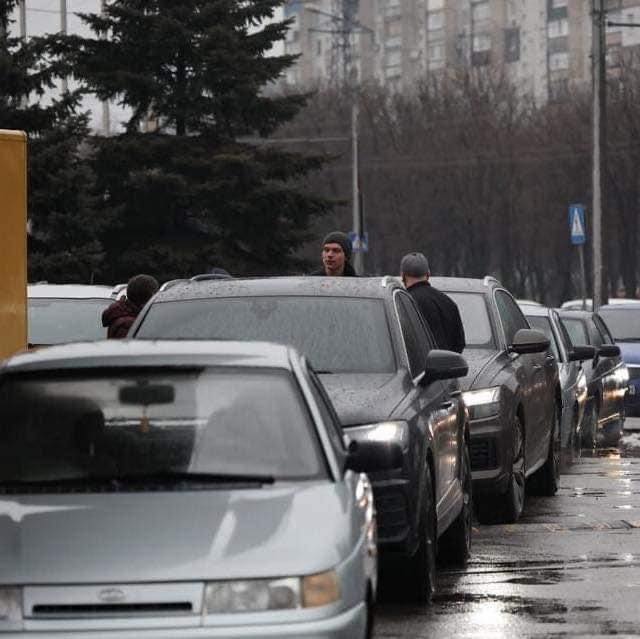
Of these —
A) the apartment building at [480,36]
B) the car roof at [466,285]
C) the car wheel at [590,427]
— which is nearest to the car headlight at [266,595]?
the car roof at [466,285]

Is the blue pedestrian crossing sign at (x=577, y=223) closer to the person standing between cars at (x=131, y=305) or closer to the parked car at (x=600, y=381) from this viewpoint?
the parked car at (x=600, y=381)

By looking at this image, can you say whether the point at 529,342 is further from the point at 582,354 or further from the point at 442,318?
the point at 582,354

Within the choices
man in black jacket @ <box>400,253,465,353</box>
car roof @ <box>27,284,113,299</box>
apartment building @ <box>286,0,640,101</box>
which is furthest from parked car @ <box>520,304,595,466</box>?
apartment building @ <box>286,0,640,101</box>

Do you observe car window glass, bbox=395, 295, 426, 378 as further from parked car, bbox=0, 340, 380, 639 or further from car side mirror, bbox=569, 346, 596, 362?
car side mirror, bbox=569, 346, 596, 362

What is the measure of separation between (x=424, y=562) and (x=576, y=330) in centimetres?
1705

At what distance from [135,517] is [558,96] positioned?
8818cm

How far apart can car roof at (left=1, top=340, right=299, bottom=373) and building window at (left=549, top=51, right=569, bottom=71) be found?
127 metres

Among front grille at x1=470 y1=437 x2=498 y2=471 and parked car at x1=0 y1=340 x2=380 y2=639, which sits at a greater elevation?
parked car at x1=0 y1=340 x2=380 y2=639

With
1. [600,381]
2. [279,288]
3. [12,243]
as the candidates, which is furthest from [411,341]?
[600,381]

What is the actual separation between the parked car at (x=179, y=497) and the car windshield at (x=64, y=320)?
978cm

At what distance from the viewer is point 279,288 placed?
37.4ft

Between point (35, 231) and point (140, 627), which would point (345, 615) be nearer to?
point (140, 627)

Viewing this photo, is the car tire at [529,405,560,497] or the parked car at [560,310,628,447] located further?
the parked car at [560,310,628,447]

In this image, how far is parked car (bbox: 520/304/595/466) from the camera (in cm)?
1959
